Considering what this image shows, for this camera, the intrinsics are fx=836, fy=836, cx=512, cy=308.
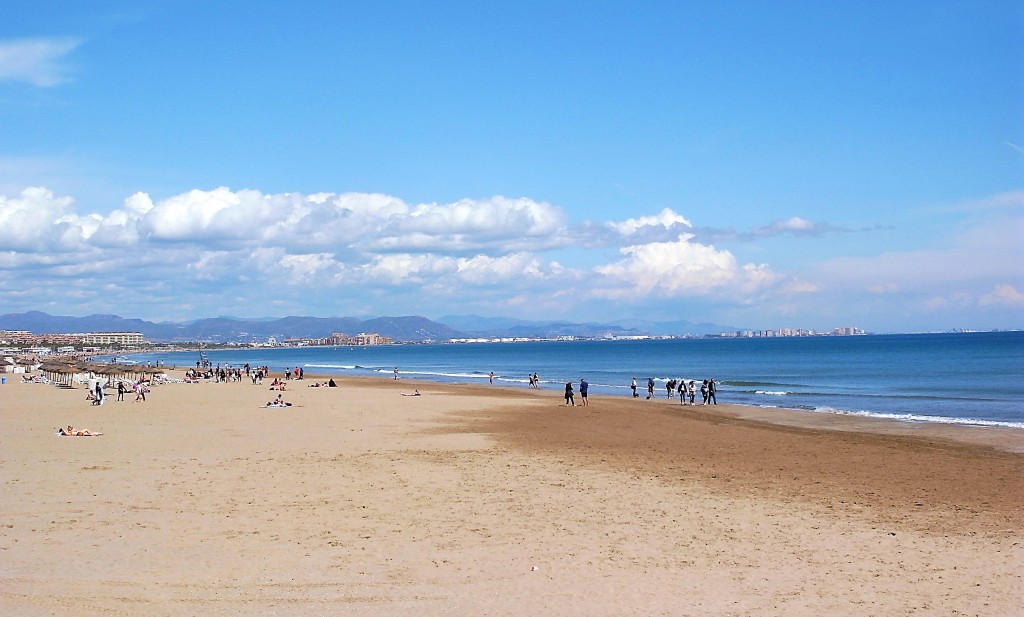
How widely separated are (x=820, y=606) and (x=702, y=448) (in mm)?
14076

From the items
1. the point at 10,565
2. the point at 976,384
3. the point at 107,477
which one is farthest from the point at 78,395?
the point at 976,384

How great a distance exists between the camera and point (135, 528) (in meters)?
11.4

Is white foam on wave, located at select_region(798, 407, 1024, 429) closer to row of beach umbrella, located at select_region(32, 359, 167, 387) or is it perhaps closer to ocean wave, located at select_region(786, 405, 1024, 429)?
ocean wave, located at select_region(786, 405, 1024, 429)

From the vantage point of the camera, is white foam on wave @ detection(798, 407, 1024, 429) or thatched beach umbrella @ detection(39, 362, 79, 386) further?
thatched beach umbrella @ detection(39, 362, 79, 386)

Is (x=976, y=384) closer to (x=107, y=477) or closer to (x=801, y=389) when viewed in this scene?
(x=801, y=389)

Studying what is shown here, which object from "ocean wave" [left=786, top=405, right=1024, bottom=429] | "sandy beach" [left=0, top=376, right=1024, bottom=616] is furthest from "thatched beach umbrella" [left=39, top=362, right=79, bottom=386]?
"ocean wave" [left=786, top=405, right=1024, bottom=429]

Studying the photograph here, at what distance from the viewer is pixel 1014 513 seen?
13422 millimetres

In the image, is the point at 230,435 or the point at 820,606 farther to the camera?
the point at 230,435

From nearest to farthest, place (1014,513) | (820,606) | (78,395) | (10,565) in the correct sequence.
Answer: (820,606) → (10,565) → (1014,513) → (78,395)

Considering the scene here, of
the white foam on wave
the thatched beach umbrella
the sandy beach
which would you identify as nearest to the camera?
the sandy beach

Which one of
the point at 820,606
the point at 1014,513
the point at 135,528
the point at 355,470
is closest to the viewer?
the point at 820,606

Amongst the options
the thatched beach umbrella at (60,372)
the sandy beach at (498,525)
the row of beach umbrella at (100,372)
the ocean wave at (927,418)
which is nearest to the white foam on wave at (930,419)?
the ocean wave at (927,418)

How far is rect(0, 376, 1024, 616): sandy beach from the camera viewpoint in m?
8.78

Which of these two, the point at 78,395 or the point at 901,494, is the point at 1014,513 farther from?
the point at 78,395
